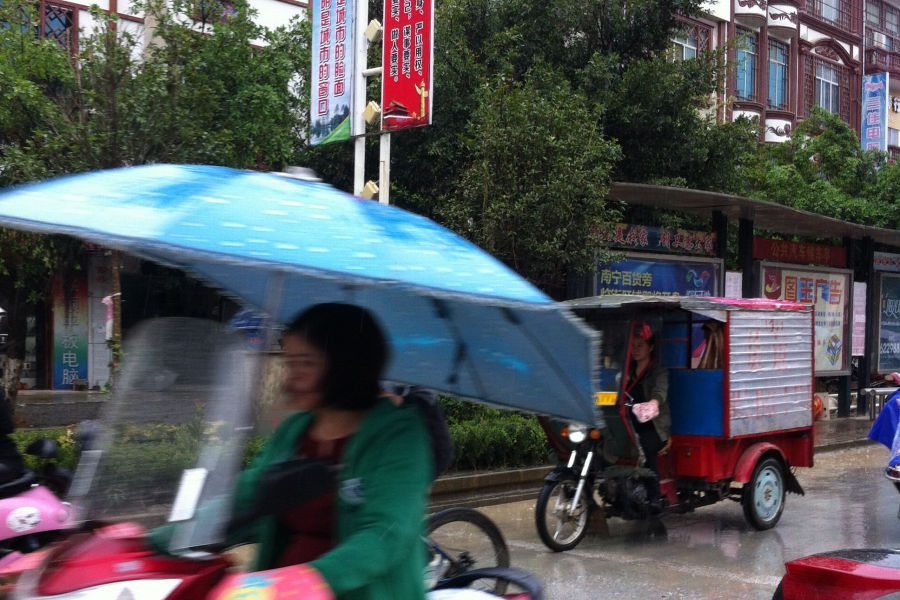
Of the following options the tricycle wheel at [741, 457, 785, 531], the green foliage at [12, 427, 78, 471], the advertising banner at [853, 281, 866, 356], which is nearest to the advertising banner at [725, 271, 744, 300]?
the advertising banner at [853, 281, 866, 356]

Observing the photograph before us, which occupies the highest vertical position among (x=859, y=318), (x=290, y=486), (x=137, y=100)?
(x=137, y=100)

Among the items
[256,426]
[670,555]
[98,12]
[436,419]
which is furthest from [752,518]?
[98,12]

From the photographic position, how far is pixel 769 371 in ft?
28.0

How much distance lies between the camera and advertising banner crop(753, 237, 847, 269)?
16.2 metres

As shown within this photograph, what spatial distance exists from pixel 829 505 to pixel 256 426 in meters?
8.86

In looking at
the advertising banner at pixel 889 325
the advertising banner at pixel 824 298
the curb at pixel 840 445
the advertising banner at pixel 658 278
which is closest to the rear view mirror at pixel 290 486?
the advertising banner at pixel 658 278

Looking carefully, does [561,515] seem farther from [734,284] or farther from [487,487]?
[734,284]

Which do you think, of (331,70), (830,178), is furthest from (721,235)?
(830,178)

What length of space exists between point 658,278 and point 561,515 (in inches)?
277

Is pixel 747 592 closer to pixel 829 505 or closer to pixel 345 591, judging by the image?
pixel 829 505

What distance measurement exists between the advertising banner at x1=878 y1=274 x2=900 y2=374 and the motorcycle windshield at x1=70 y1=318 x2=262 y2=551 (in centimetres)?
1863

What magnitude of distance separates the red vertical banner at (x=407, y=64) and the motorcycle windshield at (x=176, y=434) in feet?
26.6

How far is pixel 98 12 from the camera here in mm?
12406

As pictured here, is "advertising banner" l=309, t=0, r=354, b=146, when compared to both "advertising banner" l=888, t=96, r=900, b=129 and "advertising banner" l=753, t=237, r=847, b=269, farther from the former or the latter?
"advertising banner" l=888, t=96, r=900, b=129
